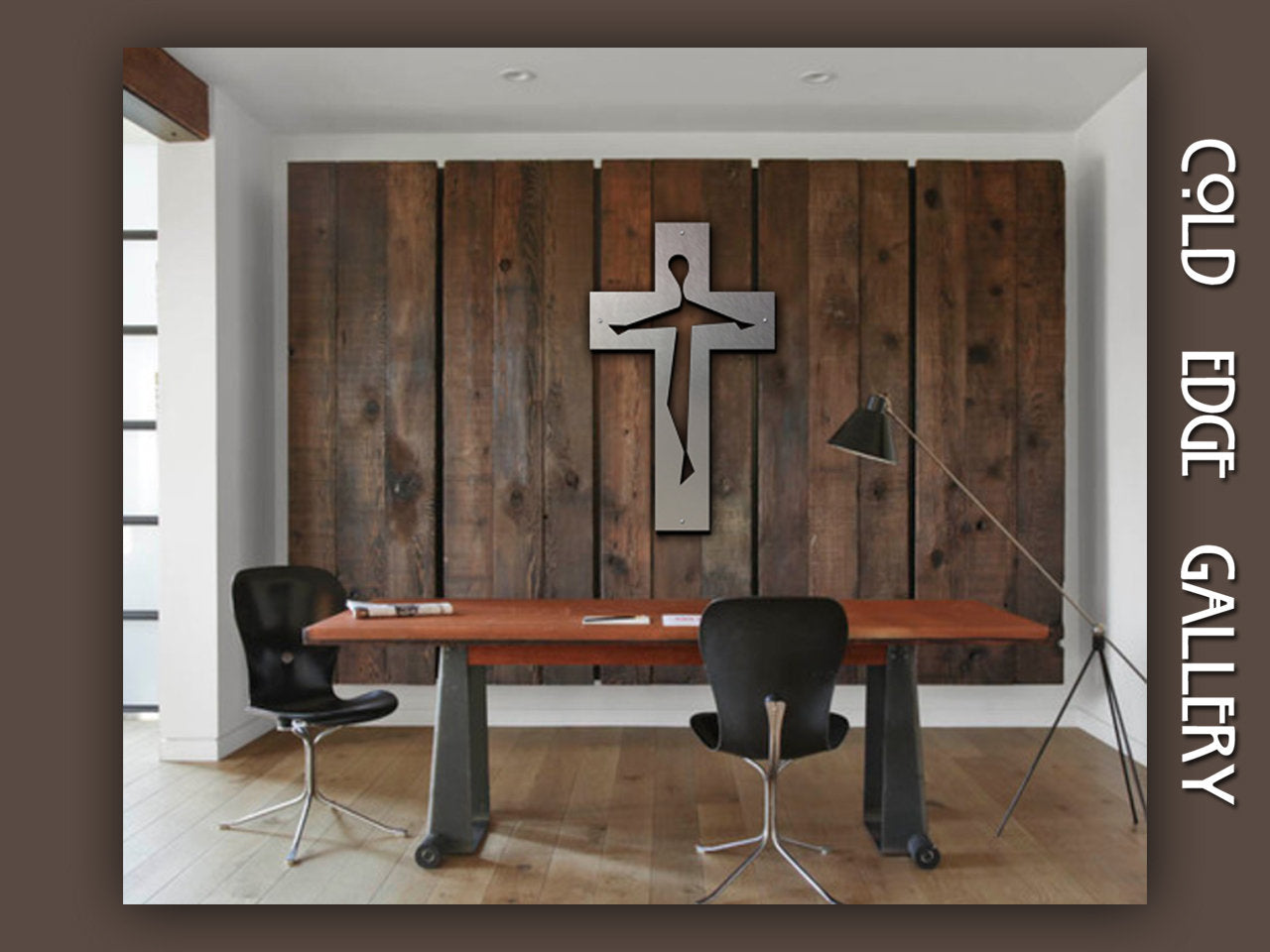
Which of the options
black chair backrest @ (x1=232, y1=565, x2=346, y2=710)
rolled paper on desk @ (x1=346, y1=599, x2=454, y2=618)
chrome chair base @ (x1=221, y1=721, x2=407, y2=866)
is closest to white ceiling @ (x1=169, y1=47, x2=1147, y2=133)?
black chair backrest @ (x1=232, y1=565, x2=346, y2=710)

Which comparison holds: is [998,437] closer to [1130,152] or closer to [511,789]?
[1130,152]

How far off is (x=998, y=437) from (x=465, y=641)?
2832 mm

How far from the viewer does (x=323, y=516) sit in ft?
16.0

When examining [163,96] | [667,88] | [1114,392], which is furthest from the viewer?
[1114,392]

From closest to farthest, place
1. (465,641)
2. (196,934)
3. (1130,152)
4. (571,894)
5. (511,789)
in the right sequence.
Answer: (196,934) < (571,894) < (465,641) < (511,789) < (1130,152)

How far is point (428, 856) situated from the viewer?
3.24 meters

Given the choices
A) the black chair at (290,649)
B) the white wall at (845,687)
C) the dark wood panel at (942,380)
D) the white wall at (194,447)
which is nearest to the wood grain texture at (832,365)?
the dark wood panel at (942,380)

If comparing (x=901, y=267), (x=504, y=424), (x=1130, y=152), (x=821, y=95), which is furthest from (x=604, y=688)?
(x=1130, y=152)

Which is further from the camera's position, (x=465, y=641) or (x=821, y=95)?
(x=821, y=95)

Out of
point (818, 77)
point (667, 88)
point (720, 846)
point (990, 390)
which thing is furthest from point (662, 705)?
point (818, 77)

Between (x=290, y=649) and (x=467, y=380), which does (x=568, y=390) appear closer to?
(x=467, y=380)

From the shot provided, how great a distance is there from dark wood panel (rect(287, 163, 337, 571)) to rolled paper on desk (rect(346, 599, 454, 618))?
56.2 inches

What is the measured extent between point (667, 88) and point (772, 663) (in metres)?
2.73

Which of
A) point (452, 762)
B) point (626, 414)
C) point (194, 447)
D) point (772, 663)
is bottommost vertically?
point (452, 762)
